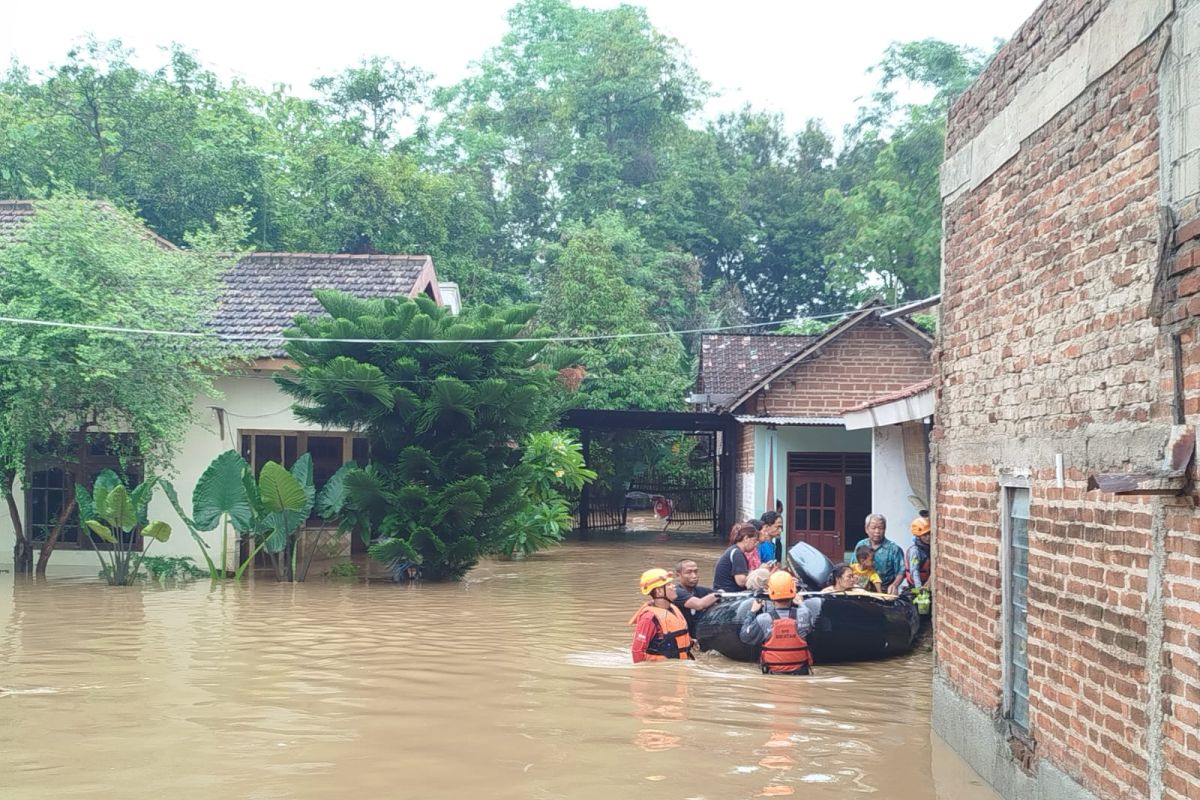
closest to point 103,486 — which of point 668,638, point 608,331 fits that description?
point 668,638

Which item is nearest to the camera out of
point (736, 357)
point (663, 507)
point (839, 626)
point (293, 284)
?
point (839, 626)

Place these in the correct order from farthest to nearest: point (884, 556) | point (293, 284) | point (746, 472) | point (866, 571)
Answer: point (746, 472) < point (293, 284) < point (866, 571) < point (884, 556)

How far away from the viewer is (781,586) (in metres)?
10.8

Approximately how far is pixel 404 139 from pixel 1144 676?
41.0 m

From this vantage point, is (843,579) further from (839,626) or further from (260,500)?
(260,500)

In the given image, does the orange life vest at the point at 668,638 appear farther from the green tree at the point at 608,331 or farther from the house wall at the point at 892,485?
the green tree at the point at 608,331

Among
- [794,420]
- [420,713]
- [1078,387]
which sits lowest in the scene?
[420,713]

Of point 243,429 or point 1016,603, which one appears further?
point 243,429

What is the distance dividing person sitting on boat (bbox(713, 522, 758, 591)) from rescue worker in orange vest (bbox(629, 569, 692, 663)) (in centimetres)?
149

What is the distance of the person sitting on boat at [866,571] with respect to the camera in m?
13.7

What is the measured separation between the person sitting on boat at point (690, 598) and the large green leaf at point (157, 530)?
853 centimetres

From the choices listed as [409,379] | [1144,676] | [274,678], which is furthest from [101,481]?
[1144,676]

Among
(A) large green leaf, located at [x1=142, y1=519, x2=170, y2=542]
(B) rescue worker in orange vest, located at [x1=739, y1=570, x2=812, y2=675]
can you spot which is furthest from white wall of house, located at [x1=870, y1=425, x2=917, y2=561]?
(A) large green leaf, located at [x1=142, y1=519, x2=170, y2=542]

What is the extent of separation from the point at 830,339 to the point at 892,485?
848 centimetres
